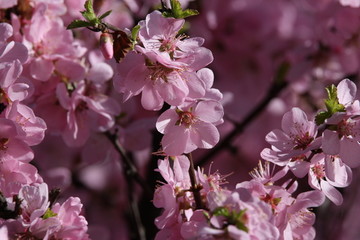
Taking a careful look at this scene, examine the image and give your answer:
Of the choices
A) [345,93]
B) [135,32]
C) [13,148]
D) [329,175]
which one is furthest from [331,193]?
[13,148]

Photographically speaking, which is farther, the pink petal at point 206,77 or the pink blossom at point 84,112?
the pink blossom at point 84,112

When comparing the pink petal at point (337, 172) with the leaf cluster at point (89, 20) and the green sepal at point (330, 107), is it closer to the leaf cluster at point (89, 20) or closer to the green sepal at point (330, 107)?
the green sepal at point (330, 107)

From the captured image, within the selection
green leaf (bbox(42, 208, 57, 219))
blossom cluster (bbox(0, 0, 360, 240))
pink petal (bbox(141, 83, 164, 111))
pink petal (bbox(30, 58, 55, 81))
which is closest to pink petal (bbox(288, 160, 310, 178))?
blossom cluster (bbox(0, 0, 360, 240))

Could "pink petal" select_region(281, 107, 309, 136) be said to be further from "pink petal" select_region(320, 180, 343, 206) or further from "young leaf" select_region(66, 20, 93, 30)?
"young leaf" select_region(66, 20, 93, 30)

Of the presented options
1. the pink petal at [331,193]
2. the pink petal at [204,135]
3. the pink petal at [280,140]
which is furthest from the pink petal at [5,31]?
the pink petal at [331,193]

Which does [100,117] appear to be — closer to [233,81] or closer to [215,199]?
[215,199]

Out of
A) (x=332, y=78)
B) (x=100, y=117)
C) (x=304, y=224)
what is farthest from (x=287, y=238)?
(x=332, y=78)
